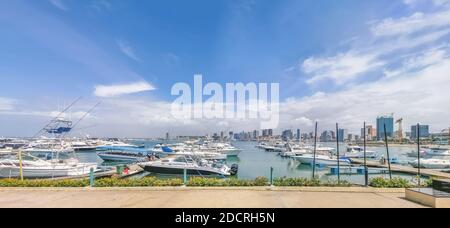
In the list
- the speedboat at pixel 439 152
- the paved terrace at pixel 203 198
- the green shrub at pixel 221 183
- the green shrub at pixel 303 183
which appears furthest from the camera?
the speedboat at pixel 439 152

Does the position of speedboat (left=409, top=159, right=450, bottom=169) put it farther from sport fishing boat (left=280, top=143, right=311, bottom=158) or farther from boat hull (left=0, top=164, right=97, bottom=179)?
boat hull (left=0, top=164, right=97, bottom=179)

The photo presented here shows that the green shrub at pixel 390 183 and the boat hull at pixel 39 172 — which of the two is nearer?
the green shrub at pixel 390 183

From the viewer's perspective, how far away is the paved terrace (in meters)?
9.56

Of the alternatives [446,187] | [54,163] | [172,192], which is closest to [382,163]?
[446,187]

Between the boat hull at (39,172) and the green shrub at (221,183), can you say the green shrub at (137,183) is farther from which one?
the boat hull at (39,172)

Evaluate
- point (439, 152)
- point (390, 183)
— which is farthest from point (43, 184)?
point (439, 152)

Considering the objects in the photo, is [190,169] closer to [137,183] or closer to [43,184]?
A: [137,183]

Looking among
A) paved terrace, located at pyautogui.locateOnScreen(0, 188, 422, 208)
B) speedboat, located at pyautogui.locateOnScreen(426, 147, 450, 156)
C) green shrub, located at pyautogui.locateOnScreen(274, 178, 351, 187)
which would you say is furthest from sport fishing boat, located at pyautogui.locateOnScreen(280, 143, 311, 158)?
paved terrace, located at pyautogui.locateOnScreen(0, 188, 422, 208)

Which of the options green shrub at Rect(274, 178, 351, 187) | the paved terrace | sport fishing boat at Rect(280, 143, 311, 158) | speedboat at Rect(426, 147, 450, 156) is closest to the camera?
the paved terrace

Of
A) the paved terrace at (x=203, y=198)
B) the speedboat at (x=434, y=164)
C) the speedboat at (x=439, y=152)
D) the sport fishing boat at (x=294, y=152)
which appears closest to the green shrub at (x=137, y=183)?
the paved terrace at (x=203, y=198)

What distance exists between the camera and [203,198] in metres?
10.5

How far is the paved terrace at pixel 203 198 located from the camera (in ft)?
31.4
